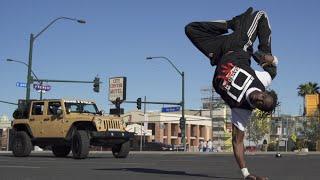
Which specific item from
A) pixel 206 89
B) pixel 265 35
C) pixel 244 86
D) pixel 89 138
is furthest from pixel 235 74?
pixel 206 89

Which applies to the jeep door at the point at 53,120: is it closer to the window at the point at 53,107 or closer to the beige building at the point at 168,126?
the window at the point at 53,107

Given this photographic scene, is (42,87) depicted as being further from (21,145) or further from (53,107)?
(21,145)

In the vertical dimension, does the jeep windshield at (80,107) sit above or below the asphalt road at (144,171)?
above

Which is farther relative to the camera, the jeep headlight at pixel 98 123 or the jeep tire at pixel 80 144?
the jeep headlight at pixel 98 123

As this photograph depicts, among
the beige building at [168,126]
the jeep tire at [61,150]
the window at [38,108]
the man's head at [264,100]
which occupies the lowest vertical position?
the jeep tire at [61,150]

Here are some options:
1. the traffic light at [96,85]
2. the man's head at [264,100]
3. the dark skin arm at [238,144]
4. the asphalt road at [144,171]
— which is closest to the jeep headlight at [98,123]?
the asphalt road at [144,171]

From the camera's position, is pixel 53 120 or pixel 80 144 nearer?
pixel 80 144

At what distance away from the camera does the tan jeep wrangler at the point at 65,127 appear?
17658mm

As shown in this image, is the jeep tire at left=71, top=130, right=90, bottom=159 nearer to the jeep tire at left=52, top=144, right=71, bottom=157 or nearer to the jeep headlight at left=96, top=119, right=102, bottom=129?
the jeep headlight at left=96, top=119, right=102, bottom=129

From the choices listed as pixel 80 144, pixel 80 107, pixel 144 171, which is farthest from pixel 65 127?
pixel 144 171

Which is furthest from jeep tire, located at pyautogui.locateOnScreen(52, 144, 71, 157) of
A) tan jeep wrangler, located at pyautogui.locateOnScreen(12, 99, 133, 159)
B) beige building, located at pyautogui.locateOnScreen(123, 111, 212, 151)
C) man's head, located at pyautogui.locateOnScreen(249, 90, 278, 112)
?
beige building, located at pyautogui.locateOnScreen(123, 111, 212, 151)

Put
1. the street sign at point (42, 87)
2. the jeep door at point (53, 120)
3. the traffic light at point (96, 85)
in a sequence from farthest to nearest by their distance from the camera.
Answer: the street sign at point (42, 87), the traffic light at point (96, 85), the jeep door at point (53, 120)

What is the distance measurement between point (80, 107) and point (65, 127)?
999 mm

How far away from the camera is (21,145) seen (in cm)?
1834
